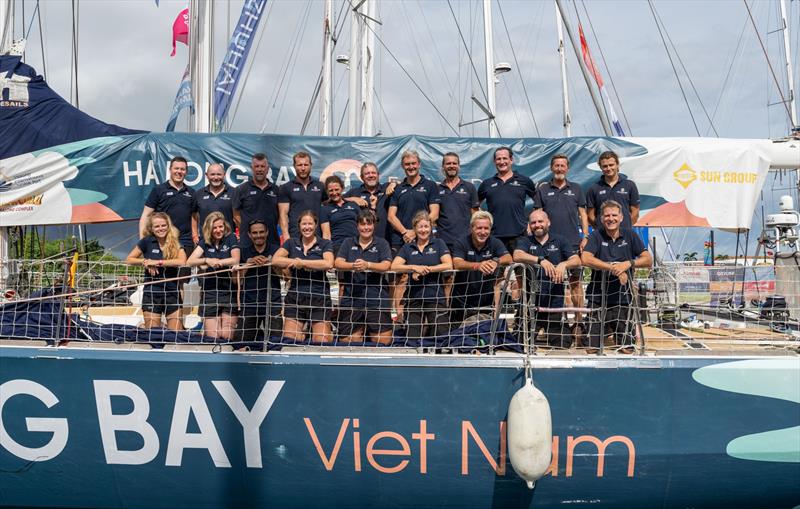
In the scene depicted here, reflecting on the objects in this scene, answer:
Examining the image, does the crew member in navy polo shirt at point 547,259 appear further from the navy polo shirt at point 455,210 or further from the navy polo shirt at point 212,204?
the navy polo shirt at point 212,204

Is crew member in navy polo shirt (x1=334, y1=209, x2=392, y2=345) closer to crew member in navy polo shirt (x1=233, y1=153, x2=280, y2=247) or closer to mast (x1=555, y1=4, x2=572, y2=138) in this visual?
crew member in navy polo shirt (x1=233, y1=153, x2=280, y2=247)

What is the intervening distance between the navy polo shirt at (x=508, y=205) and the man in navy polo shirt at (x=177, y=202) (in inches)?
114

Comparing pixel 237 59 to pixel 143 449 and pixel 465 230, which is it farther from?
pixel 143 449

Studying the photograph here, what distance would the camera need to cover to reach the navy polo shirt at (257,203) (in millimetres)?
6441

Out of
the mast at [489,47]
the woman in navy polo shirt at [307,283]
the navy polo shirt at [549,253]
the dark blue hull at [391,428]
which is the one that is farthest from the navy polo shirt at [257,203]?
the mast at [489,47]

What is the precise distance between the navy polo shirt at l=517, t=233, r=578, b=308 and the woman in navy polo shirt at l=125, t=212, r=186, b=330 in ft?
9.42

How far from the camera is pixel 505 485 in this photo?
16.2 ft

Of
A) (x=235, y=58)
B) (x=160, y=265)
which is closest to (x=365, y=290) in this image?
(x=160, y=265)

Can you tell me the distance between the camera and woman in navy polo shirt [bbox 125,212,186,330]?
18.1ft

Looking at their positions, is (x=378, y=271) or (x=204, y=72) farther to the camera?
(x=204, y=72)

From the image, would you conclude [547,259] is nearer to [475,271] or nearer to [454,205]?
[475,271]

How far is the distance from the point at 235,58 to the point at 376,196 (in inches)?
204

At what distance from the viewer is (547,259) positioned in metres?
5.47

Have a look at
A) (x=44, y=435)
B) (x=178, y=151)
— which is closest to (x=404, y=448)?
(x=44, y=435)
